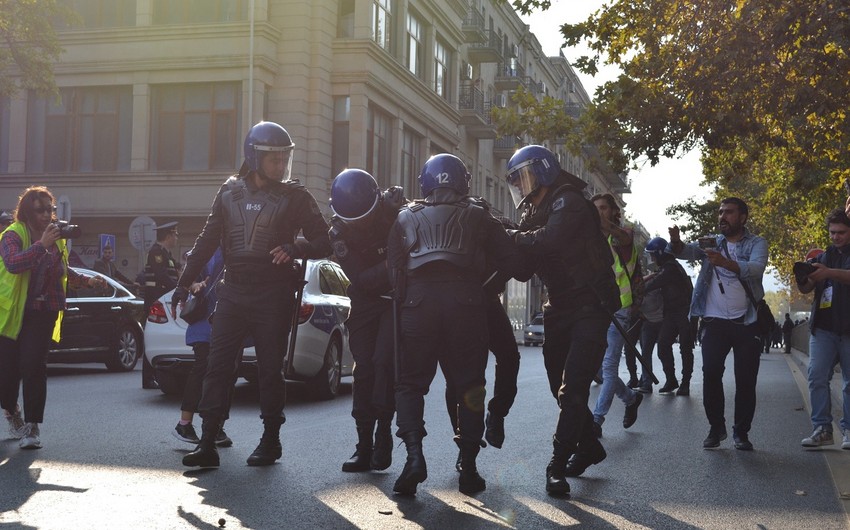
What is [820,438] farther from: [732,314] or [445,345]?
[445,345]

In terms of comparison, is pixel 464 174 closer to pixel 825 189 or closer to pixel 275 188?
pixel 275 188

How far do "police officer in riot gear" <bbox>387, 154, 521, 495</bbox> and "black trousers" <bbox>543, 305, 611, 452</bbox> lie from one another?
0.49 meters

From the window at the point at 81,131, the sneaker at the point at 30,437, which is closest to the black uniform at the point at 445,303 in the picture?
the sneaker at the point at 30,437

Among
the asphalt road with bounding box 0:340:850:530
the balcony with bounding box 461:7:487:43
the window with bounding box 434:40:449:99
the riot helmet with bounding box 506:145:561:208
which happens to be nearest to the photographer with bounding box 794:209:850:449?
the asphalt road with bounding box 0:340:850:530

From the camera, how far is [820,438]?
8.92 meters

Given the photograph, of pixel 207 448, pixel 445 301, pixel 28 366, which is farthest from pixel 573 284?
pixel 28 366

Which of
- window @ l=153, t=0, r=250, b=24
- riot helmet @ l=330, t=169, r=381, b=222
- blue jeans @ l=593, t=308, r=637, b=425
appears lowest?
blue jeans @ l=593, t=308, r=637, b=425

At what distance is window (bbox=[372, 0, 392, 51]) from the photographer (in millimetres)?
36375

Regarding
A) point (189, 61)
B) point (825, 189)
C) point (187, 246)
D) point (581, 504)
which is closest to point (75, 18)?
point (189, 61)

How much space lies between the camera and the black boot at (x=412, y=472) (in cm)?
607

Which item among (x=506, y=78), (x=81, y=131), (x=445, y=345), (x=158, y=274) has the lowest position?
(x=445, y=345)

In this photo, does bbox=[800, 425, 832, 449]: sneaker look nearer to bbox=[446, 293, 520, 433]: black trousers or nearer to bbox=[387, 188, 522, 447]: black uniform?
bbox=[446, 293, 520, 433]: black trousers

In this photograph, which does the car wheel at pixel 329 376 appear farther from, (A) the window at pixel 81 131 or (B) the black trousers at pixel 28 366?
(A) the window at pixel 81 131

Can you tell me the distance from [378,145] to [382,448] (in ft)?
102
